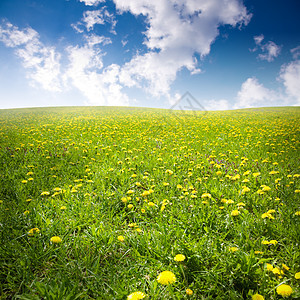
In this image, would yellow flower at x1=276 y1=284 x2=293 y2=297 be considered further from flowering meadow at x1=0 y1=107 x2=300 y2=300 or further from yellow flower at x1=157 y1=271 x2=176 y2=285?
yellow flower at x1=157 y1=271 x2=176 y2=285

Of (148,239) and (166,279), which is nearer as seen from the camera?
(166,279)

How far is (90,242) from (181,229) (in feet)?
3.72

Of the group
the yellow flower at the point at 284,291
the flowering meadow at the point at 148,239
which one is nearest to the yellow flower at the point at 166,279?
the flowering meadow at the point at 148,239

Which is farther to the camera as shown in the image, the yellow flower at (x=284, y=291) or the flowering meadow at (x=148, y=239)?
the flowering meadow at (x=148, y=239)

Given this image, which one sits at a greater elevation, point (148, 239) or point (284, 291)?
point (284, 291)

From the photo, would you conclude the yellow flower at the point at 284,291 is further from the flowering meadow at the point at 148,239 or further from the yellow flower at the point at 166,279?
the yellow flower at the point at 166,279

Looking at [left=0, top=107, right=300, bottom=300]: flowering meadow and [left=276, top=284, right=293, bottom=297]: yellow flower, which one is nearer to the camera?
[left=276, top=284, right=293, bottom=297]: yellow flower

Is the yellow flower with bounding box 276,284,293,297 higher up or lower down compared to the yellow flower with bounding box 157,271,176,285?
lower down

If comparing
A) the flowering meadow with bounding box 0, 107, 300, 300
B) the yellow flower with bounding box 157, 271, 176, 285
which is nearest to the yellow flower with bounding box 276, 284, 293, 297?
the flowering meadow with bounding box 0, 107, 300, 300

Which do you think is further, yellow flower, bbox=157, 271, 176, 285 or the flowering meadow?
the flowering meadow

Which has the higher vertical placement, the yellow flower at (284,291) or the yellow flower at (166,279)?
the yellow flower at (166,279)

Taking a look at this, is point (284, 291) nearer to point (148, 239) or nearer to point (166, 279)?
point (166, 279)

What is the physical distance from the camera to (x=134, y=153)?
5340 mm

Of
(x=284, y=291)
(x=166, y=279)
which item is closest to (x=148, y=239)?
(x=166, y=279)
